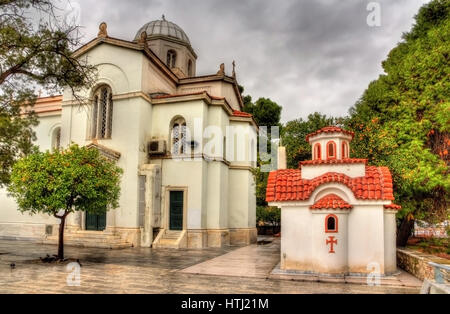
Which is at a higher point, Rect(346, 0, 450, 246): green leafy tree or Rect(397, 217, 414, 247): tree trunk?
Rect(346, 0, 450, 246): green leafy tree

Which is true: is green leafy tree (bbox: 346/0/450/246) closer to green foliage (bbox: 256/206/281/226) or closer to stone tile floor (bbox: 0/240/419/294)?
stone tile floor (bbox: 0/240/419/294)

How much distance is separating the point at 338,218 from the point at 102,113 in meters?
14.5

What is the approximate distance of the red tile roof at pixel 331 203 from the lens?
388 inches

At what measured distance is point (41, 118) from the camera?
868 inches

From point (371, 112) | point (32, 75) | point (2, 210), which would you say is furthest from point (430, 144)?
point (2, 210)

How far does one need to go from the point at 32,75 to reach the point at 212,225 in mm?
11051

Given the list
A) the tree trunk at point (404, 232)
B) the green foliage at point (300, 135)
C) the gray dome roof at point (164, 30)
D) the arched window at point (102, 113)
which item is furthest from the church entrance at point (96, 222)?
the tree trunk at point (404, 232)

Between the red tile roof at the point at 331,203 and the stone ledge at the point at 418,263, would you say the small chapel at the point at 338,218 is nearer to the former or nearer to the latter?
the red tile roof at the point at 331,203

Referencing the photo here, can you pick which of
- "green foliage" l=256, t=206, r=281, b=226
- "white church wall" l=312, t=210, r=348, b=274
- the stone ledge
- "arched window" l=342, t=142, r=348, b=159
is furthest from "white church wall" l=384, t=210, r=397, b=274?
"green foliage" l=256, t=206, r=281, b=226

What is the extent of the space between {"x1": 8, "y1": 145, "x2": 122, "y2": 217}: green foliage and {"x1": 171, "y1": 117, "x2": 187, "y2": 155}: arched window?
658 centimetres

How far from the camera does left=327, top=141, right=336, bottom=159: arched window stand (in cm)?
1114

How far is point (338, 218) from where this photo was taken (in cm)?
989

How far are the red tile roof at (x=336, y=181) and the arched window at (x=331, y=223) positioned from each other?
2.86ft

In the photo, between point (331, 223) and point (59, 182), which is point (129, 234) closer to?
point (59, 182)
